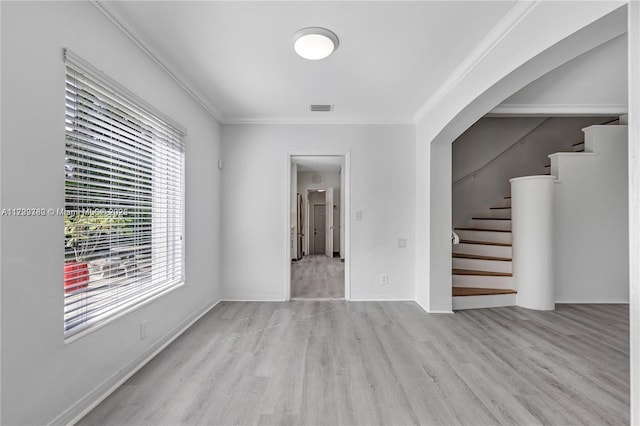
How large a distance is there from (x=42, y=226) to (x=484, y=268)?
4.50 meters

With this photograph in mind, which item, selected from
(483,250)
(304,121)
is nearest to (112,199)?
(304,121)

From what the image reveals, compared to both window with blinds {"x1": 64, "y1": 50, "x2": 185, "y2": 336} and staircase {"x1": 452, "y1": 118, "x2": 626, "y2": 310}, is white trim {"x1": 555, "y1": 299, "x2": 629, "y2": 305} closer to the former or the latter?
staircase {"x1": 452, "y1": 118, "x2": 626, "y2": 310}

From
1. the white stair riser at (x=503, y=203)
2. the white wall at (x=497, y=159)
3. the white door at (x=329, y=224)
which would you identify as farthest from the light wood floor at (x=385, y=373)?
the white door at (x=329, y=224)

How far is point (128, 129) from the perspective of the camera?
6.96ft

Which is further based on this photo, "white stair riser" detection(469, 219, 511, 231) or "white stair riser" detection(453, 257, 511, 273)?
"white stair riser" detection(469, 219, 511, 231)

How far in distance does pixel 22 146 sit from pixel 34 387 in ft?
3.82

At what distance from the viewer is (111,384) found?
1882mm

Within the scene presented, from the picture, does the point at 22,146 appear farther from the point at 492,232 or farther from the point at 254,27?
the point at 492,232

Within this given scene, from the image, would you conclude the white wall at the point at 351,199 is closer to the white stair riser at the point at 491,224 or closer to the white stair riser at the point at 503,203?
the white stair riser at the point at 491,224

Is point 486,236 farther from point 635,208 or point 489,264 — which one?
point 635,208

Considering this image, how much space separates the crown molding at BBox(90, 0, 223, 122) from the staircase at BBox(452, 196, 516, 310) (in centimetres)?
382

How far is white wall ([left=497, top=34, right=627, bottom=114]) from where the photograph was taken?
8.21 ft

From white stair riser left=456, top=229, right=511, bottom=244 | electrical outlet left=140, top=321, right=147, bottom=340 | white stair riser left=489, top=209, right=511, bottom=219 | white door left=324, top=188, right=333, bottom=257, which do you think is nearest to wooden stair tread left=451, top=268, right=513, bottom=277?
white stair riser left=456, top=229, right=511, bottom=244

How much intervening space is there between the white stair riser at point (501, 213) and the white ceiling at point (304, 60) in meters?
2.55
